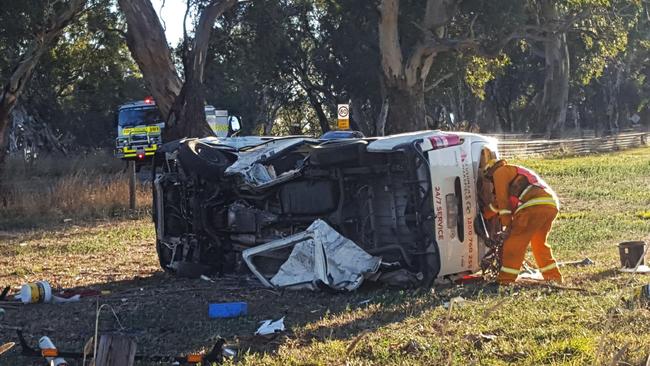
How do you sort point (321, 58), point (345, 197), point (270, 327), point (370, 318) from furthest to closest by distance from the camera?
1. point (321, 58)
2. point (345, 197)
3. point (370, 318)
4. point (270, 327)

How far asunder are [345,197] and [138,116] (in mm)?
24270

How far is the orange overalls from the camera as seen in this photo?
863cm

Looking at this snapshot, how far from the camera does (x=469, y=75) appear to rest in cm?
3775

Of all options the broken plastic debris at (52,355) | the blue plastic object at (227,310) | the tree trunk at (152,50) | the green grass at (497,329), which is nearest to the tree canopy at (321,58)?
the tree trunk at (152,50)

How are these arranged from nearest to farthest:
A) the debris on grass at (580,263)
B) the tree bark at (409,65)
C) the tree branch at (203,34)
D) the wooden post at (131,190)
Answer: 1. the debris on grass at (580,263)
2. the wooden post at (131,190)
3. the tree branch at (203,34)
4. the tree bark at (409,65)

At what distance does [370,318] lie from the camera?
23.1 ft

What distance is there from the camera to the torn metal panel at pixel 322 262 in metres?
8.29

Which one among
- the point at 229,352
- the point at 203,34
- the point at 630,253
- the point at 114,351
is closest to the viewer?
the point at 114,351

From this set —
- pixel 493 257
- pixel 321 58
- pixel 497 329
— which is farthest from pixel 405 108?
pixel 497 329

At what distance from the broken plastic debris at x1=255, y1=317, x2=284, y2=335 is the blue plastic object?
49 cm

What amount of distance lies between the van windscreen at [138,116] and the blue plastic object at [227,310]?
81.7 feet

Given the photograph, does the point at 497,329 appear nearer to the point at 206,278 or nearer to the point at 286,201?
the point at 286,201

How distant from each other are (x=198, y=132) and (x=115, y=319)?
1346 centimetres

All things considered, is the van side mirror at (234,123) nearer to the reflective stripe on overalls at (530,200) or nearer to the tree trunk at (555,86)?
the tree trunk at (555,86)
